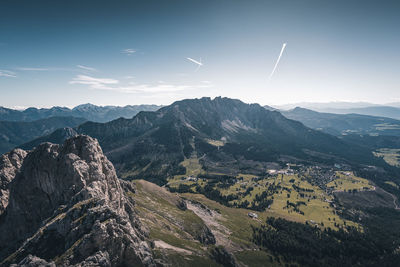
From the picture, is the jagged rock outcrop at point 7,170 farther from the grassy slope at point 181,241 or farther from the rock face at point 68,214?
the grassy slope at point 181,241

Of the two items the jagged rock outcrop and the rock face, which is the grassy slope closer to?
the rock face

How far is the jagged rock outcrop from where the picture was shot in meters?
112

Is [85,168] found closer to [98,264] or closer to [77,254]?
[77,254]

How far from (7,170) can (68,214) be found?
79.5m

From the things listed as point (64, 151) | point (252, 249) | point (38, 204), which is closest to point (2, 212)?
point (38, 204)

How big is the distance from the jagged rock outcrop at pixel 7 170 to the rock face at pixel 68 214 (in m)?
0.48

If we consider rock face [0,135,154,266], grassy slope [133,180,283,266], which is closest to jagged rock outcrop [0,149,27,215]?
rock face [0,135,154,266]

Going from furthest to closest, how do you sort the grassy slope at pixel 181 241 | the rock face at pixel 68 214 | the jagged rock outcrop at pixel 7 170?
the grassy slope at pixel 181 241, the jagged rock outcrop at pixel 7 170, the rock face at pixel 68 214

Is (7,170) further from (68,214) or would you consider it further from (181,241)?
(181,241)

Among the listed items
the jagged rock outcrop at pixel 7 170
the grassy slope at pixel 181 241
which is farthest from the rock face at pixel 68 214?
the grassy slope at pixel 181 241

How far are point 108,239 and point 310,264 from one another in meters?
209

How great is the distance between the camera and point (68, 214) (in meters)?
75.2

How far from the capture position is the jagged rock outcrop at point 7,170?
111550mm

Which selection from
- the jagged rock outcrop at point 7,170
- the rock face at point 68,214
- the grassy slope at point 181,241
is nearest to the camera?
the rock face at point 68,214
